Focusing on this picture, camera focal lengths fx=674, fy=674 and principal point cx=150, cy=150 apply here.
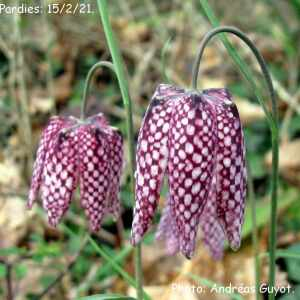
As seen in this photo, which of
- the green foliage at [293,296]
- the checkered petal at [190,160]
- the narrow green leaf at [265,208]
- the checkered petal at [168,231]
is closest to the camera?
the checkered petal at [190,160]

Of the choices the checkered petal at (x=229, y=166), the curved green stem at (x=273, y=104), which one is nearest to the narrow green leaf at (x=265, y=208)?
the curved green stem at (x=273, y=104)

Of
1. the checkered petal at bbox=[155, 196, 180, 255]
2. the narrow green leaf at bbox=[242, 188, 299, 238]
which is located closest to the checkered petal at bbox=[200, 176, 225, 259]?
the checkered petal at bbox=[155, 196, 180, 255]

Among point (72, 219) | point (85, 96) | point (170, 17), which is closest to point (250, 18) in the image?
point (170, 17)

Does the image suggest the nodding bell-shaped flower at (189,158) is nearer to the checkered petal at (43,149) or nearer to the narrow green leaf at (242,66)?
the narrow green leaf at (242,66)

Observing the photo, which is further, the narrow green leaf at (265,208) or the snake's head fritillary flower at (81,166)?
the narrow green leaf at (265,208)

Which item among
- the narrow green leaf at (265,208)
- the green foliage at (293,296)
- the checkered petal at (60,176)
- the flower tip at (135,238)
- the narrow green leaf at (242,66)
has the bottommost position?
the green foliage at (293,296)

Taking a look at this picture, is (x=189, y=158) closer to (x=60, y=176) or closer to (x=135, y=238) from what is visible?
(x=135, y=238)

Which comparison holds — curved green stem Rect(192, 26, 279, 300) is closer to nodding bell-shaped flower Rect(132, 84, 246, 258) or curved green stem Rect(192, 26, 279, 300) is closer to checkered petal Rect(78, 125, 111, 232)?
nodding bell-shaped flower Rect(132, 84, 246, 258)

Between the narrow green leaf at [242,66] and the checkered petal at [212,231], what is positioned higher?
the narrow green leaf at [242,66]

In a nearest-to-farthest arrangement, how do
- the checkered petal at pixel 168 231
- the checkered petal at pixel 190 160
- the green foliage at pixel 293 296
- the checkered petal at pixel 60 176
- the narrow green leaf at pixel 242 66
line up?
1. the checkered petal at pixel 190 160
2. the narrow green leaf at pixel 242 66
3. the checkered petal at pixel 60 176
4. the checkered petal at pixel 168 231
5. the green foliage at pixel 293 296
